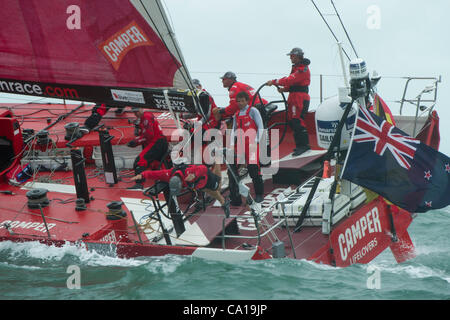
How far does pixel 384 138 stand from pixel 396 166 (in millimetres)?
283

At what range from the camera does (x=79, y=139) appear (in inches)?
320

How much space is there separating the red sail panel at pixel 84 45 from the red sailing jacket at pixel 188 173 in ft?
2.56

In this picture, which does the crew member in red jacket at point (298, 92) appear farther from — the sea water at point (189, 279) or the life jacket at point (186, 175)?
the sea water at point (189, 279)

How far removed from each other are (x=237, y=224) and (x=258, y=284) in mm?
1214

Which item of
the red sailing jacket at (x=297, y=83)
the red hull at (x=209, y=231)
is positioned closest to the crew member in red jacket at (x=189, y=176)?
the red hull at (x=209, y=231)

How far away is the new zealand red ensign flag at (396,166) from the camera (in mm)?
5594

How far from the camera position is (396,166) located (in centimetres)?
567

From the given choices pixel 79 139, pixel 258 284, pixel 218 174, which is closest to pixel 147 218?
pixel 218 174

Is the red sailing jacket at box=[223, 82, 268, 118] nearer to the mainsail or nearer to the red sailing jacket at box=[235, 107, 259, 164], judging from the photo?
the red sailing jacket at box=[235, 107, 259, 164]

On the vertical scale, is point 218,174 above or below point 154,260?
above

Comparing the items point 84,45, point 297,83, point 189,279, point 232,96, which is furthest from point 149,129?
point 189,279
